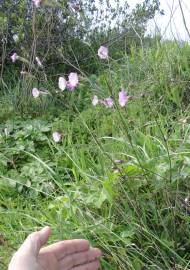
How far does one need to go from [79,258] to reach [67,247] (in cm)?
11

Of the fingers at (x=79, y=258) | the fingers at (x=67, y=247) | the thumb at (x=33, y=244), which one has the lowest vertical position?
the fingers at (x=79, y=258)

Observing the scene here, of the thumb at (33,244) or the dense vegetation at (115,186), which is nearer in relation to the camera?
the thumb at (33,244)

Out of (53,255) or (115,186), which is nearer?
(53,255)

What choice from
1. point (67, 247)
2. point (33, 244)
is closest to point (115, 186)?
point (67, 247)

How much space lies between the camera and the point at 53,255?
2.02 meters

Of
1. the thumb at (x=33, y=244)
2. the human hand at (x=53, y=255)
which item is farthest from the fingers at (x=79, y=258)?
the thumb at (x=33, y=244)

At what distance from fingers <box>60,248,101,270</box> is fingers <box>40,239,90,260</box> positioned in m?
0.02

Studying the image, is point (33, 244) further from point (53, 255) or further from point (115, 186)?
point (115, 186)

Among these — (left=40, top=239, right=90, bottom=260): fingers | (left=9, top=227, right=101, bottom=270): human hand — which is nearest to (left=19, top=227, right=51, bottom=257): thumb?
(left=9, top=227, right=101, bottom=270): human hand

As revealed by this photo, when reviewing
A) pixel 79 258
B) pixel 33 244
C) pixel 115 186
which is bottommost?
pixel 79 258

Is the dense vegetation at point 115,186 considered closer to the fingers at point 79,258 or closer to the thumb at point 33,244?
the fingers at point 79,258

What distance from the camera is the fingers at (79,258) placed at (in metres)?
2.01

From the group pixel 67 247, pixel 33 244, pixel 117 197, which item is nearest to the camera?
pixel 33 244

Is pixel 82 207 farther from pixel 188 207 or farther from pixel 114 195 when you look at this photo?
pixel 188 207
